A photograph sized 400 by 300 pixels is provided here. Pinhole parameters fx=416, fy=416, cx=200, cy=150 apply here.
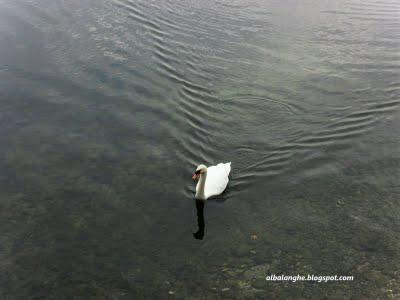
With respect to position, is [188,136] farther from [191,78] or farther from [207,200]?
[191,78]

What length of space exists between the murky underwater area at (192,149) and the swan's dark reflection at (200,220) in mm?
86

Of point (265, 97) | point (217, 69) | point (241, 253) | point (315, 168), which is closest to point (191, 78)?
point (217, 69)

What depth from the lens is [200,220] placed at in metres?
11.5

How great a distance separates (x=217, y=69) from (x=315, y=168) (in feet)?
23.7

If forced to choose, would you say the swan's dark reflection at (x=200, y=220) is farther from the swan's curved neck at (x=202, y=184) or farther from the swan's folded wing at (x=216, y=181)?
the swan's folded wing at (x=216, y=181)

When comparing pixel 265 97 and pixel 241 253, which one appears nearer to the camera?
pixel 241 253

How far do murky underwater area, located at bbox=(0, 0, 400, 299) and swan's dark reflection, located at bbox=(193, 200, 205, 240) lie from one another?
3.4 inches

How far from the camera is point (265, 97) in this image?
1677cm

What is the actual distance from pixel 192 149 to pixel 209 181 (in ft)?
7.20

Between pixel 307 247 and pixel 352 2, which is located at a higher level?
pixel 352 2

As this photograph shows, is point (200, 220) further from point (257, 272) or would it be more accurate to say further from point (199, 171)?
point (257, 272)

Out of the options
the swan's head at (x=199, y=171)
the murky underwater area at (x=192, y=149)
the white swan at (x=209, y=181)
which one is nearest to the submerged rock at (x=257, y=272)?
the murky underwater area at (x=192, y=149)

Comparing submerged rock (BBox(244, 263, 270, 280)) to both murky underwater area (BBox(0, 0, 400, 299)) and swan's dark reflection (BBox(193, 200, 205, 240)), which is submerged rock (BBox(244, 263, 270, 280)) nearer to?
murky underwater area (BBox(0, 0, 400, 299))

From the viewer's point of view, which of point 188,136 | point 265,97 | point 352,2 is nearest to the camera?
point 188,136
